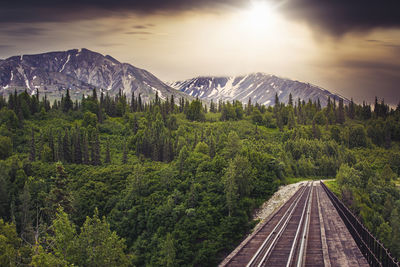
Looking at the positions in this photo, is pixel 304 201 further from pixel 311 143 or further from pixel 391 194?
pixel 311 143

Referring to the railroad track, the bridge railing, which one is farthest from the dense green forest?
the bridge railing

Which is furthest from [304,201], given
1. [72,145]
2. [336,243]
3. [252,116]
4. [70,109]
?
[70,109]

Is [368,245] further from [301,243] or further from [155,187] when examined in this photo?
[155,187]

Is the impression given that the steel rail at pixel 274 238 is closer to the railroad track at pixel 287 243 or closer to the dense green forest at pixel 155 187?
the railroad track at pixel 287 243

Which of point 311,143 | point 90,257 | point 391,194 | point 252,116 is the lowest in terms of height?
point 391,194

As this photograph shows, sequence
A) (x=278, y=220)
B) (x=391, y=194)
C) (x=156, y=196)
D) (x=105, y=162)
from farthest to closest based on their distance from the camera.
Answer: (x=105, y=162)
(x=391, y=194)
(x=156, y=196)
(x=278, y=220)

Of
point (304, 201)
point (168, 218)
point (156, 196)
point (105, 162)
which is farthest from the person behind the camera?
point (105, 162)

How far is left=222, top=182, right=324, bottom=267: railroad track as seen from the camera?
32812mm

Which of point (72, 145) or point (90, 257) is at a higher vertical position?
point (72, 145)

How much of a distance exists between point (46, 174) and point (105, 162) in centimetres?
2506

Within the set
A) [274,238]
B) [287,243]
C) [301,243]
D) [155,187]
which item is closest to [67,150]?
[155,187]

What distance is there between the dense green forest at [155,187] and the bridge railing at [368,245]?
15956 millimetres

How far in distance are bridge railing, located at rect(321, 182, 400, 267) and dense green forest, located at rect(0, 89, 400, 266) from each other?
15956 mm

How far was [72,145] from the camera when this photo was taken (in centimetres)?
12088
